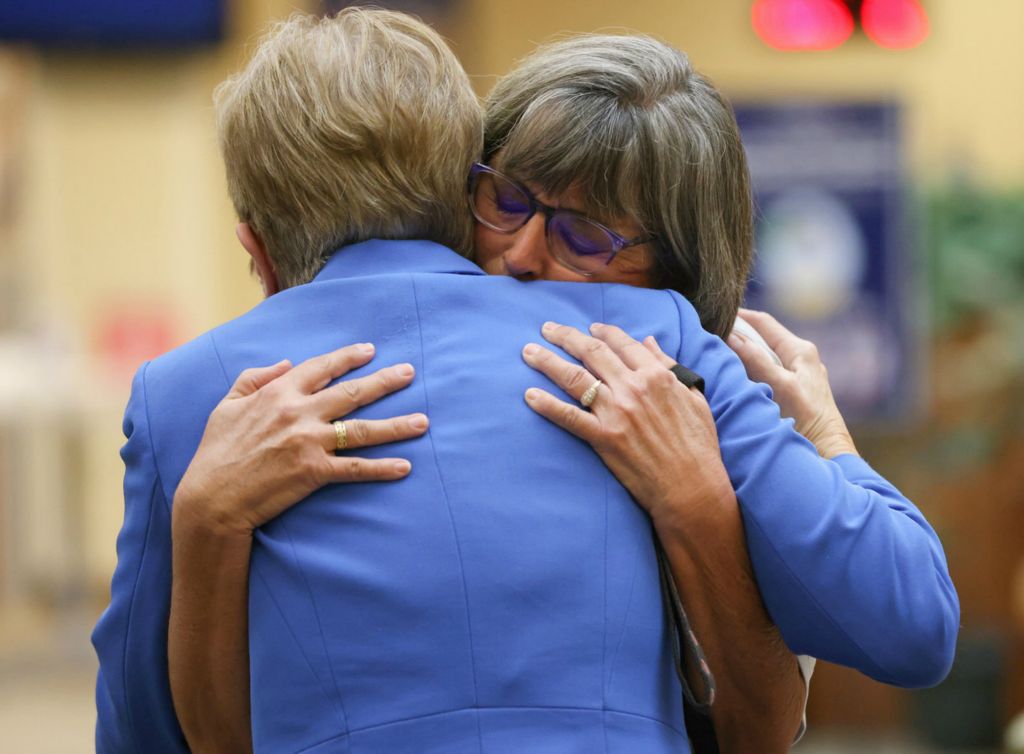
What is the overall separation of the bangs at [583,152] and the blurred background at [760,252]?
5.47 metres

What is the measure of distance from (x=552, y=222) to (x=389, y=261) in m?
0.23

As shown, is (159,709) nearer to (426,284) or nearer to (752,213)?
(426,284)

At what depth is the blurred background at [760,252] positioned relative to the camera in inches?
300

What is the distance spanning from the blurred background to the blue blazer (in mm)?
5586

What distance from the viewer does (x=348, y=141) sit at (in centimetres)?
193

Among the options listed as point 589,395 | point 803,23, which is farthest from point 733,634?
point 803,23

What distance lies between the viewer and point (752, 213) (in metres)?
2.22

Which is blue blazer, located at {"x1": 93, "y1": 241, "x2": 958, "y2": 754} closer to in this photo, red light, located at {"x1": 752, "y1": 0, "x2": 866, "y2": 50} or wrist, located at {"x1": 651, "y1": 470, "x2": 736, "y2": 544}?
wrist, located at {"x1": 651, "y1": 470, "x2": 736, "y2": 544}

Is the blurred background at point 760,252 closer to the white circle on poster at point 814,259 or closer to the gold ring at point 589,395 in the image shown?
the white circle on poster at point 814,259

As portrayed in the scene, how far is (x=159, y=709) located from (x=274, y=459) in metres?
0.45

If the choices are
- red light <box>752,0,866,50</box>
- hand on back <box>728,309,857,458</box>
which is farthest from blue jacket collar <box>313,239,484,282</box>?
red light <box>752,0,866,50</box>

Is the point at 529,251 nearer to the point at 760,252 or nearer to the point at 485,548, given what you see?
the point at 485,548

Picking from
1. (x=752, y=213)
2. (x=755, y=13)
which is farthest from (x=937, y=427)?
(x=752, y=213)

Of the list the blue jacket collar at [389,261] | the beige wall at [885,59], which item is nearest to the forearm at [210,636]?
the blue jacket collar at [389,261]
